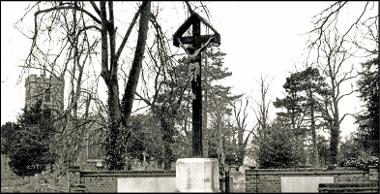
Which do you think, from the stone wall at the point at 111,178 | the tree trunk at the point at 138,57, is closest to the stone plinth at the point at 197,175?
the stone wall at the point at 111,178

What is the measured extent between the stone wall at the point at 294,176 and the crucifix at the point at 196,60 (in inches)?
371

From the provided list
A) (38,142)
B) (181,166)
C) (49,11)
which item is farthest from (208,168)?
(38,142)

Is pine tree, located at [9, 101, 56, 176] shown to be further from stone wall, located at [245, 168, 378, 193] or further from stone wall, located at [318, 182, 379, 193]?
stone wall, located at [318, 182, 379, 193]

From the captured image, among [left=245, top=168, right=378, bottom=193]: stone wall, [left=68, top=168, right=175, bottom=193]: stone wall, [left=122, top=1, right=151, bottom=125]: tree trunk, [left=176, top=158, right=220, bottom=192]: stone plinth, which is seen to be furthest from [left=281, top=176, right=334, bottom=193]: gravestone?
[left=176, top=158, right=220, bottom=192]: stone plinth

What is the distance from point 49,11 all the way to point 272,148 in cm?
1472

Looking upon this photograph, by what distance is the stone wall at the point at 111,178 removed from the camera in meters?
18.6

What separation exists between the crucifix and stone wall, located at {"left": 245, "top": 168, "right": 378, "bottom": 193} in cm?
942

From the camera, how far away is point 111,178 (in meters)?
18.9

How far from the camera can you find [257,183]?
21375 mm

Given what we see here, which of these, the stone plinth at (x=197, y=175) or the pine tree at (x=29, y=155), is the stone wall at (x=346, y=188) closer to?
the stone plinth at (x=197, y=175)

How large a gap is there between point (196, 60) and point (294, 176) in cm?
1037

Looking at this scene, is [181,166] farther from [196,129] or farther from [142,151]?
[142,151]

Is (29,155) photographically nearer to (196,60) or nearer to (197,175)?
(196,60)

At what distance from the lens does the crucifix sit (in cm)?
1121
